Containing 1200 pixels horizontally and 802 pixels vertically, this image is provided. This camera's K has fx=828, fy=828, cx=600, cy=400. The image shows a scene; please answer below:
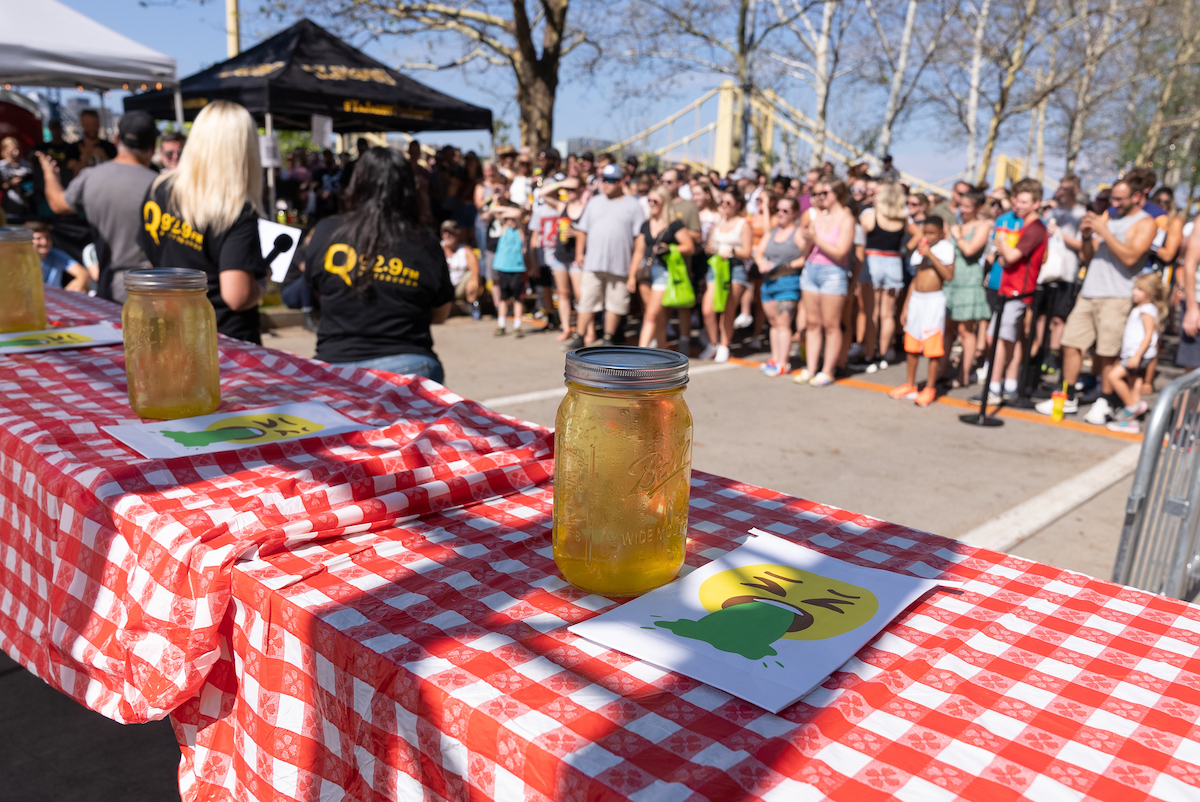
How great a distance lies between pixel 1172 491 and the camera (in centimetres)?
278

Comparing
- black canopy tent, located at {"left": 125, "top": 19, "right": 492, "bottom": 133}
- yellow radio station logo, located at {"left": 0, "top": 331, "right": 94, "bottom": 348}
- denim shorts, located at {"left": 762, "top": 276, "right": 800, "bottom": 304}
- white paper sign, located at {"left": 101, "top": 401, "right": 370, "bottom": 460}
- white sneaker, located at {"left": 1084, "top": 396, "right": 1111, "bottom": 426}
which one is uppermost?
black canopy tent, located at {"left": 125, "top": 19, "right": 492, "bottom": 133}

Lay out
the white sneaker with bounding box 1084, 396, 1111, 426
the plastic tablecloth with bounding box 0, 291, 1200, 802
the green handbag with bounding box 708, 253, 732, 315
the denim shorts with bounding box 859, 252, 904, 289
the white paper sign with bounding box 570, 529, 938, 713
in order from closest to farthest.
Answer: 1. the plastic tablecloth with bounding box 0, 291, 1200, 802
2. the white paper sign with bounding box 570, 529, 938, 713
3. the white sneaker with bounding box 1084, 396, 1111, 426
4. the denim shorts with bounding box 859, 252, 904, 289
5. the green handbag with bounding box 708, 253, 732, 315

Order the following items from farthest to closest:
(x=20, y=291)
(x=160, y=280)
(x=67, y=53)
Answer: (x=67, y=53) → (x=20, y=291) → (x=160, y=280)

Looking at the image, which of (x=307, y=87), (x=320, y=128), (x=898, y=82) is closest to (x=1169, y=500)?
(x=307, y=87)

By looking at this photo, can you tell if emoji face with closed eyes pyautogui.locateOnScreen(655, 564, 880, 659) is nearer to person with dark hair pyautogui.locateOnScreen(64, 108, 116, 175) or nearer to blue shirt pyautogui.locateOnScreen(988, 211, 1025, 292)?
blue shirt pyautogui.locateOnScreen(988, 211, 1025, 292)

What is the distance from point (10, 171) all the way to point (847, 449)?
9.73m

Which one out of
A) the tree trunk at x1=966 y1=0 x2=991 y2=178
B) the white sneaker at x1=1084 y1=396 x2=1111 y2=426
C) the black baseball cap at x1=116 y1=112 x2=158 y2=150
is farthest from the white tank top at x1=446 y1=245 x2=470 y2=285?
the tree trunk at x1=966 y1=0 x2=991 y2=178

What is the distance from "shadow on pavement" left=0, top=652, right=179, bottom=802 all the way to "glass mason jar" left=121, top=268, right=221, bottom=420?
1.10 m

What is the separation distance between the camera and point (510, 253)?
9625mm

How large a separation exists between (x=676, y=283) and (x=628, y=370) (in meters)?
7.40

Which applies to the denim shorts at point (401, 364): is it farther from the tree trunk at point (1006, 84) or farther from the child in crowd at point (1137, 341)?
the tree trunk at point (1006, 84)

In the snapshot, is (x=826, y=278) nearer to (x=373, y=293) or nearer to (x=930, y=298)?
(x=930, y=298)

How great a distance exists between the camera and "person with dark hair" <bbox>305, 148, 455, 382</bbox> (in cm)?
322

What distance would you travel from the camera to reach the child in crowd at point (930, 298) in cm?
690
